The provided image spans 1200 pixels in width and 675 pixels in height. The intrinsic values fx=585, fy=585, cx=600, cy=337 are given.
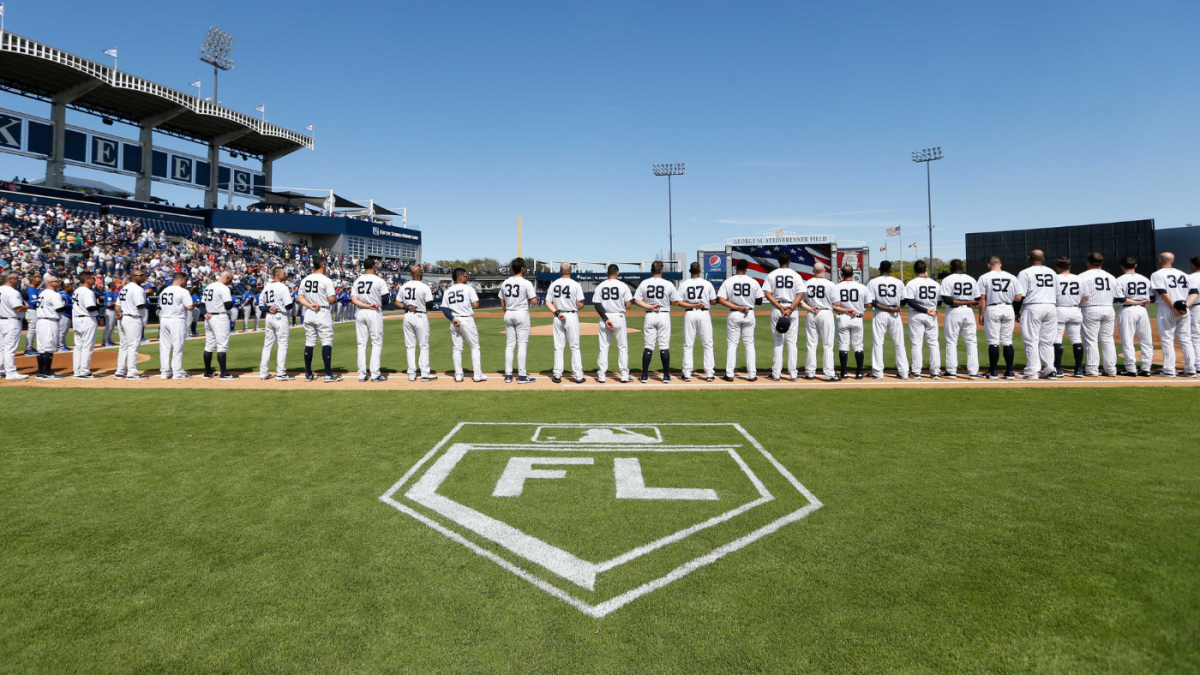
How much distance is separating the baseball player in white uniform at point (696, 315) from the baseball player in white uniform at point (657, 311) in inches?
8.4

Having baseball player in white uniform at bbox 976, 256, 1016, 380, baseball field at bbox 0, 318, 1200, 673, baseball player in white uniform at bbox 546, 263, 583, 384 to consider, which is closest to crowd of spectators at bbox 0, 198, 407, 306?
baseball player in white uniform at bbox 546, 263, 583, 384

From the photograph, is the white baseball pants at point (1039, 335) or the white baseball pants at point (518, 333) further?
the white baseball pants at point (518, 333)

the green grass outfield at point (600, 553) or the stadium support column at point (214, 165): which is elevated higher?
the stadium support column at point (214, 165)

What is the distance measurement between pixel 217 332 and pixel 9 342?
3.50 meters

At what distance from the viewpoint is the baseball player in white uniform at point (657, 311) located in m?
9.43

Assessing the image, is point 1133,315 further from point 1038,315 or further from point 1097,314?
point 1038,315

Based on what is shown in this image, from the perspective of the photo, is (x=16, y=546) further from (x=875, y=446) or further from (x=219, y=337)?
(x=219, y=337)

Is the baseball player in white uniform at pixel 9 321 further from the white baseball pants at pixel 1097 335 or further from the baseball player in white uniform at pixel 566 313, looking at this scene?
the white baseball pants at pixel 1097 335

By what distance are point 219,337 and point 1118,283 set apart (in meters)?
14.7

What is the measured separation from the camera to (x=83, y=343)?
388 inches

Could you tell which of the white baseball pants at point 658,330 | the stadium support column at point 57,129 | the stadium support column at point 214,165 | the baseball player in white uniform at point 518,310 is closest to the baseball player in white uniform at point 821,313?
the white baseball pants at point 658,330

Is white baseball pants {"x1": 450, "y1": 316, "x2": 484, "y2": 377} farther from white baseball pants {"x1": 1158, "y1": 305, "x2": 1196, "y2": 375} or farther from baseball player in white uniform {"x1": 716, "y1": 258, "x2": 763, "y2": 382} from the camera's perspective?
white baseball pants {"x1": 1158, "y1": 305, "x2": 1196, "y2": 375}

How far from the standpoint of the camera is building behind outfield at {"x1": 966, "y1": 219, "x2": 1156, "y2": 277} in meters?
46.2

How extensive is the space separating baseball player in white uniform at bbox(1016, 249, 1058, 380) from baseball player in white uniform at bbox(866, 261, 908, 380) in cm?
178
